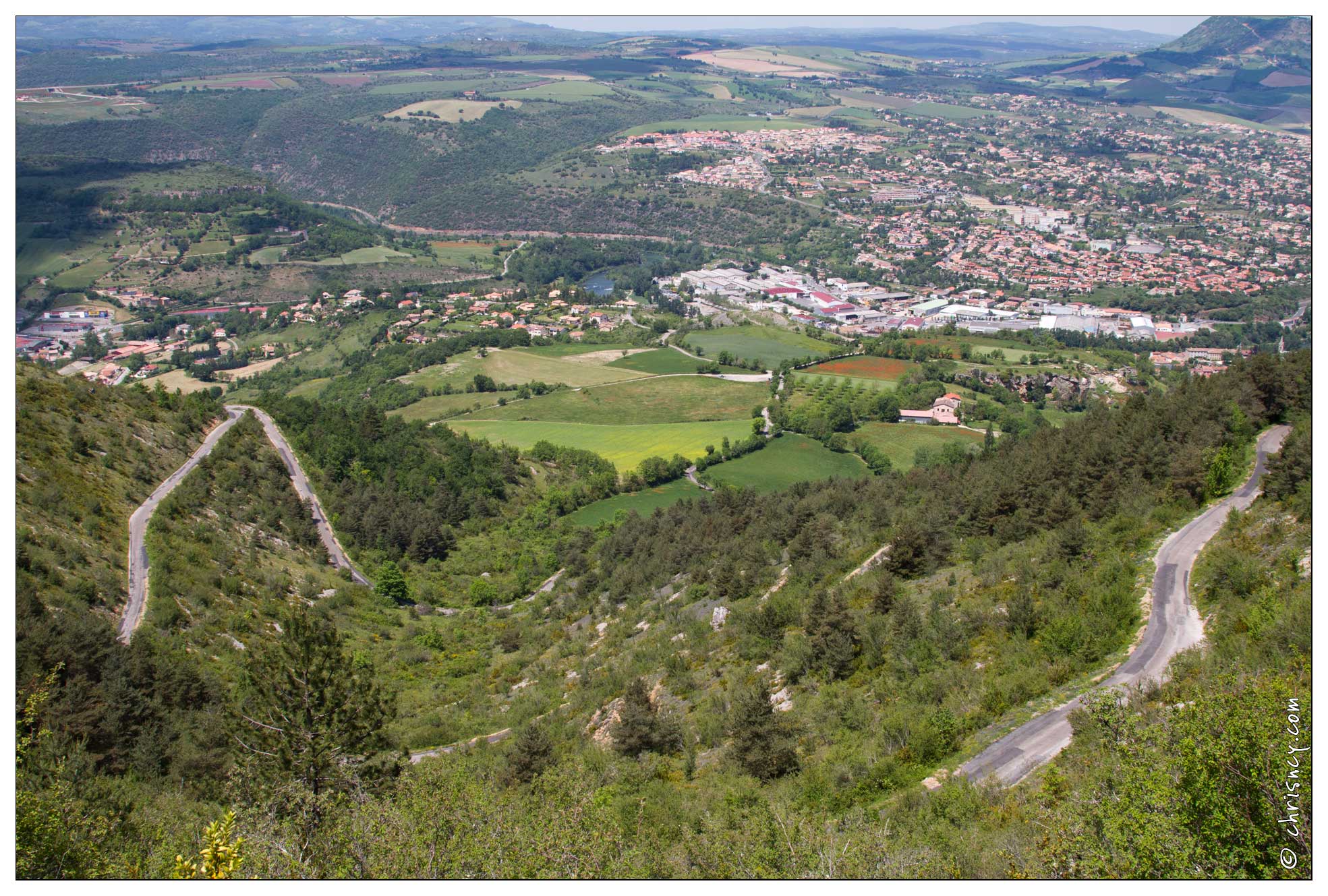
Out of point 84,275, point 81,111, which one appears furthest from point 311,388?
point 81,111

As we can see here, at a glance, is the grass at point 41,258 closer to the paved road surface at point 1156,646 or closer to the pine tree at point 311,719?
the pine tree at point 311,719

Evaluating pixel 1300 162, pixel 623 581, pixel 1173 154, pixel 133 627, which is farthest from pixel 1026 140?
pixel 133 627

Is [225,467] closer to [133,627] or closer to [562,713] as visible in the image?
[133,627]

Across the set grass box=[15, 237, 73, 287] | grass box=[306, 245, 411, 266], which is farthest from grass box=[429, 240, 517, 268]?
grass box=[15, 237, 73, 287]

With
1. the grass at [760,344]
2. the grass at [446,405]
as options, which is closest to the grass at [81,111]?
the grass at [446,405]
